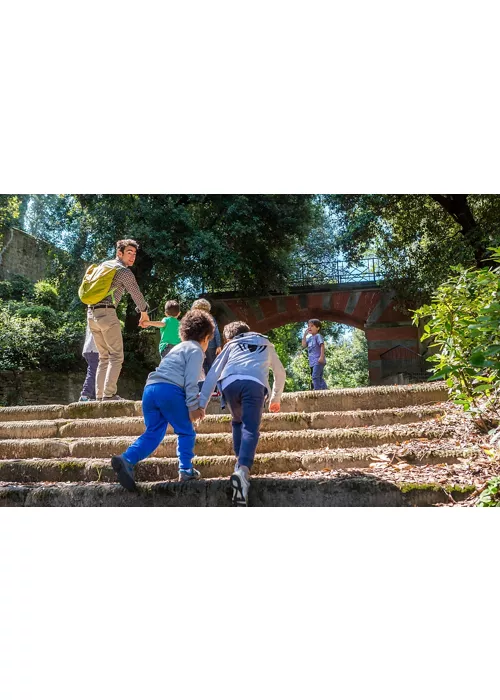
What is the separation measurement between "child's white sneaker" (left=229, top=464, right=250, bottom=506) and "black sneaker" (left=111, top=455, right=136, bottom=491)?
0.60 m

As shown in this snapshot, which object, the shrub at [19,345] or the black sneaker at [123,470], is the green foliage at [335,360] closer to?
the shrub at [19,345]

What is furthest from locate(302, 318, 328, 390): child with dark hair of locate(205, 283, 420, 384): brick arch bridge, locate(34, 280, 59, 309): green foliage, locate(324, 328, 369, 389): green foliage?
locate(324, 328, 369, 389): green foliage

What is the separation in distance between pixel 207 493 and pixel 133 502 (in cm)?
45

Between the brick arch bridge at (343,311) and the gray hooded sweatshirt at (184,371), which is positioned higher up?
the brick arch bridge at (343,311)

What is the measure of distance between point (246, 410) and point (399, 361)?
11.3 m

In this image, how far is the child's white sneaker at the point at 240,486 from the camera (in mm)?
3205

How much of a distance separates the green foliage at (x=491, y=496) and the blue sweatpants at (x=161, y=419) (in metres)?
1.60

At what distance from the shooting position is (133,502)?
3477mm

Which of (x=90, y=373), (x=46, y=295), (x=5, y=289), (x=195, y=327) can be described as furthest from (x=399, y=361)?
(x=195, y=327)

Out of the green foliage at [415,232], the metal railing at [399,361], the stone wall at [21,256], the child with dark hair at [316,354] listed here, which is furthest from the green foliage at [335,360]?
the child with dark hair at [316,354]

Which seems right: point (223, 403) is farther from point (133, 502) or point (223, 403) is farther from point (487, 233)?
point (487, 233)

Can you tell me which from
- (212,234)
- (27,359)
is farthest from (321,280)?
(27,359)

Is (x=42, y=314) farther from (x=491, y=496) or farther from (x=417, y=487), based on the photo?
(x=491, y=496)

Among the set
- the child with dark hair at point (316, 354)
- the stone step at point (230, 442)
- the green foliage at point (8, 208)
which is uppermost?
the green foliage at point (8, 208)
